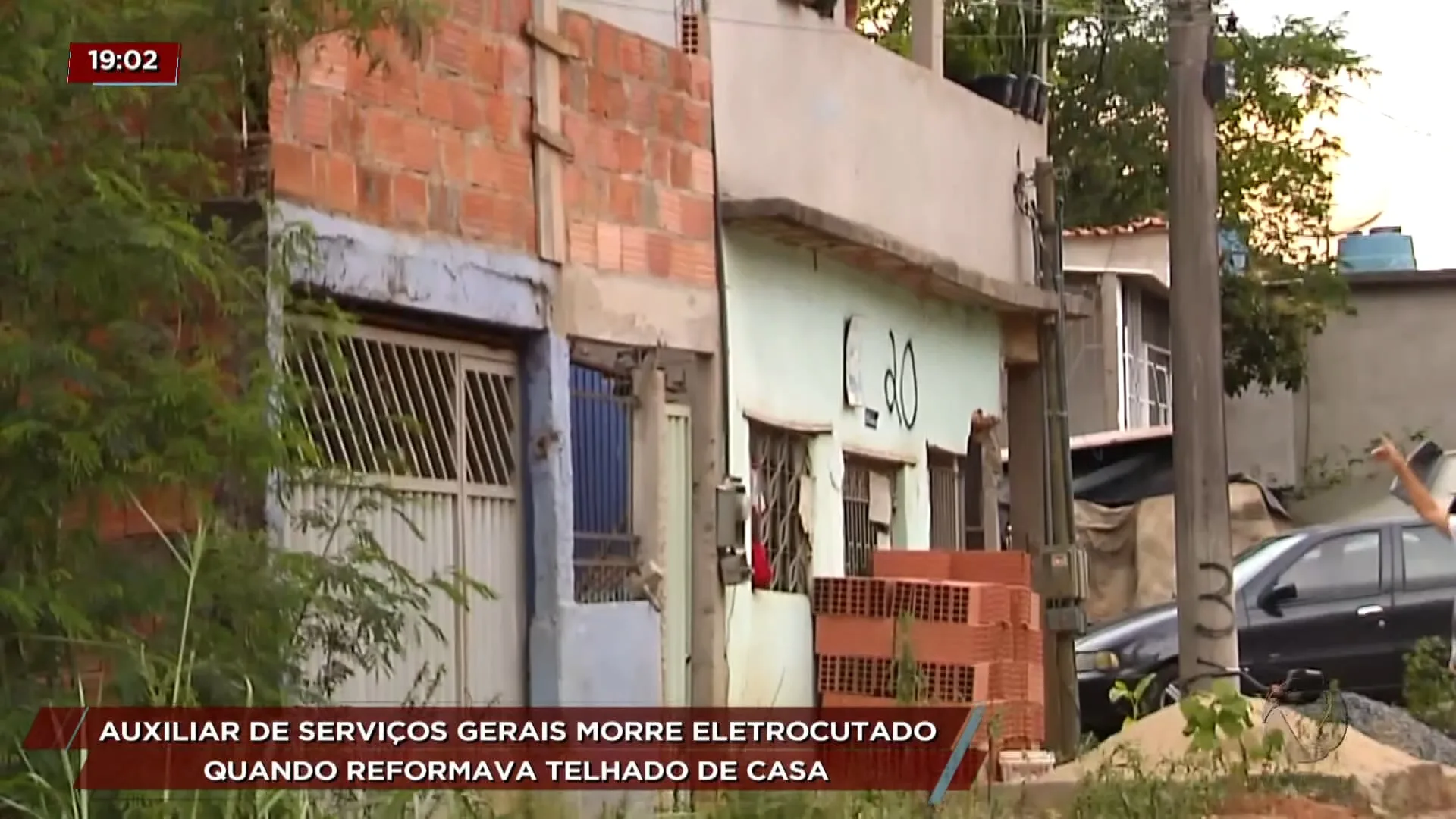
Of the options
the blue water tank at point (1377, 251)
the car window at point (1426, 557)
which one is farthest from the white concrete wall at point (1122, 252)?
the car window at point (1426, 557)

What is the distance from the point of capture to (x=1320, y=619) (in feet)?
50.3

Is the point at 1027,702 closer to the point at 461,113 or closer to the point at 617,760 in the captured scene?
the point at 617,760

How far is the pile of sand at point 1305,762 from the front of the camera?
381 inches

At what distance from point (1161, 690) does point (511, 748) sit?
8.05 m

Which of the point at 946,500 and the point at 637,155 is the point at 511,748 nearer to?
the point at 637,155

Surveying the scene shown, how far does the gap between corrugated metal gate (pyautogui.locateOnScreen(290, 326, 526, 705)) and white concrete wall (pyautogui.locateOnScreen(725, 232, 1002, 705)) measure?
5.76ft

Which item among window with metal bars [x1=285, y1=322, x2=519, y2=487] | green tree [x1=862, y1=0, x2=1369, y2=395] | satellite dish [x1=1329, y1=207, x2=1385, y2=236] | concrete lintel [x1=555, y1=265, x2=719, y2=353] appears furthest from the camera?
satellite dish [x1=1329, y1=207, x2=1385, y2=236]

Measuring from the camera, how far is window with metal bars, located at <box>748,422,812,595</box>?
432 inches

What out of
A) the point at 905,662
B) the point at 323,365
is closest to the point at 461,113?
the point at 323,365

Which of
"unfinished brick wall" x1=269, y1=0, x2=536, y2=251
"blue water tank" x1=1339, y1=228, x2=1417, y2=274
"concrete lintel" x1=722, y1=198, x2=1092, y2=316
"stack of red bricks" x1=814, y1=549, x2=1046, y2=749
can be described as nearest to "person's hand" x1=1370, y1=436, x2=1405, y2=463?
"stack of red bricks" x1=814, y1=549, x2=1046, y2=749

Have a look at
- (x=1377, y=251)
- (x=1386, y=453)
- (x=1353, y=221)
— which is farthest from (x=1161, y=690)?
(x=1353, y=221)

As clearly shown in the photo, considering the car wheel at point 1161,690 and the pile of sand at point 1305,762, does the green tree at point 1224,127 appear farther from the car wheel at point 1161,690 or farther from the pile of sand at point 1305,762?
the pile of sand at point 1305,762

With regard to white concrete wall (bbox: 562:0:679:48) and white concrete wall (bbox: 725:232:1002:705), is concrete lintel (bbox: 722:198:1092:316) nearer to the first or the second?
white concrete wall (bbox: 725:232:1002:705)
